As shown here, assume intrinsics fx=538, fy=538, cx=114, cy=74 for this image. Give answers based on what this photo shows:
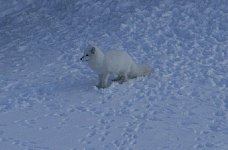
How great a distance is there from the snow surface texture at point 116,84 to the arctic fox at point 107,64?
21 centimetres

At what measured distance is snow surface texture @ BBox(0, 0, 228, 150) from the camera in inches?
320

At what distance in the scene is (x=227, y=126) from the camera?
7.99 m

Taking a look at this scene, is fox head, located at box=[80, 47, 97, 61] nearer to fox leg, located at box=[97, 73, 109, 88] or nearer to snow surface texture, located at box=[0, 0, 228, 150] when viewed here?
fox leg, located at box=[97, 73, 109, 88]

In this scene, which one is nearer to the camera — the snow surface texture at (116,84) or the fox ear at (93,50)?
the snow surface texture at (116,84)

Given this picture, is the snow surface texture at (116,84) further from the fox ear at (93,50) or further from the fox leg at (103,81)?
the fox ear at (93,50)

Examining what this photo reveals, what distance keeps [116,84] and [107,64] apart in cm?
55

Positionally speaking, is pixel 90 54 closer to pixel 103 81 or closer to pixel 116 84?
pixel 103 81

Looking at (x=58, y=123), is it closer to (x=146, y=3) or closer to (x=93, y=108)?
(x=93, y=108)

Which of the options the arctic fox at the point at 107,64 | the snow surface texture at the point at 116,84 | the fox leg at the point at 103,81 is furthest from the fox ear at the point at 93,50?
the snow surface texture at the point at 116,84

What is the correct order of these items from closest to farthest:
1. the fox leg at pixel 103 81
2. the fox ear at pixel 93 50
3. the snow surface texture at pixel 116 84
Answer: the snow surface texture at pixel 116 84 < the fox ear at pixel 93 50 < the fox leg at pixel 103 81

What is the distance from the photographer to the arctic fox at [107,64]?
942 centimetres

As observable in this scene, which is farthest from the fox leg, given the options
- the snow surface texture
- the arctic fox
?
the snow surface texture

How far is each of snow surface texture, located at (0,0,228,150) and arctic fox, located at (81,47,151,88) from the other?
21cm

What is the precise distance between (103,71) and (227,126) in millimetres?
2556
